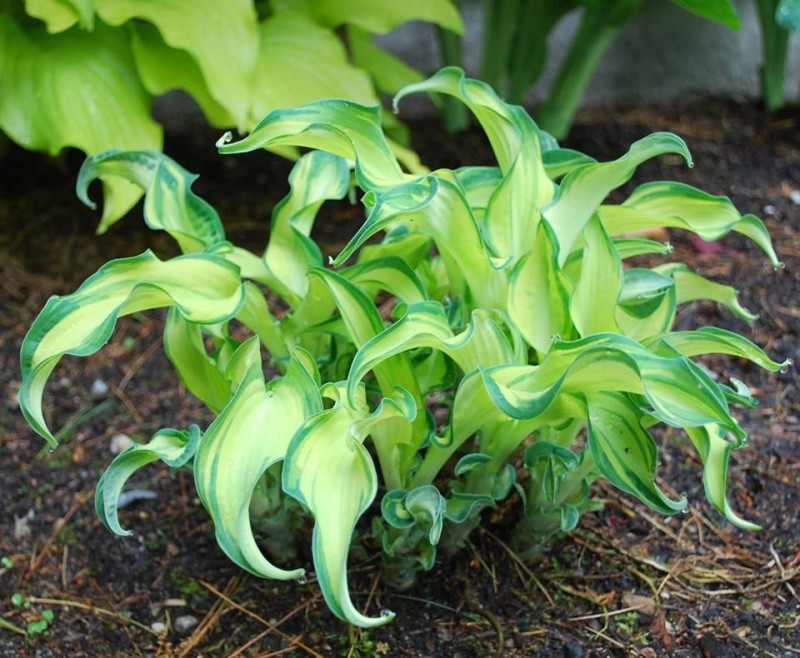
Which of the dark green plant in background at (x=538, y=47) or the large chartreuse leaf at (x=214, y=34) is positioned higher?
the large chartreuse leaf at (x=214, y=34)

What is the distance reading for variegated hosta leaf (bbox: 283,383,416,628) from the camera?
81 centimetres

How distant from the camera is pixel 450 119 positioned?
7.75ft

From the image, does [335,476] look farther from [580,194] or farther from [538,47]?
[538,47]

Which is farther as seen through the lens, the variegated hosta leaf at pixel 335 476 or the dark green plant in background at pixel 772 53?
the dark green plant in background at pixel 772 53

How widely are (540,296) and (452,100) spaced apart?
1446mm

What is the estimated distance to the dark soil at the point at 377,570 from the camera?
1.17 m

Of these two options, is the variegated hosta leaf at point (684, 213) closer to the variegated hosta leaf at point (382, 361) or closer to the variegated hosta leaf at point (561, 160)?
the variegated hosta leaf at point (561, 160)

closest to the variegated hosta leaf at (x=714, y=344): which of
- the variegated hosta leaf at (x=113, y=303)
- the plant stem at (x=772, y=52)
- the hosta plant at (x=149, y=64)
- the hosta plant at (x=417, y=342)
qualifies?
the hosta plant at (x=417, y=342)

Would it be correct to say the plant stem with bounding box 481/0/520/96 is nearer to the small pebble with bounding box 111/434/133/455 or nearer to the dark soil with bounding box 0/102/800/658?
the dark soil with bounding box 0/102/800/658

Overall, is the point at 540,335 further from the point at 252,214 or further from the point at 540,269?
the point at 252,214

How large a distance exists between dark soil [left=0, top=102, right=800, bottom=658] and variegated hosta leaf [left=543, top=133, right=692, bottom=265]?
441 mm

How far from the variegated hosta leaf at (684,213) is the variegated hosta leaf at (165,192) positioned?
48 cm

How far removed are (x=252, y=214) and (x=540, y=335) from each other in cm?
122

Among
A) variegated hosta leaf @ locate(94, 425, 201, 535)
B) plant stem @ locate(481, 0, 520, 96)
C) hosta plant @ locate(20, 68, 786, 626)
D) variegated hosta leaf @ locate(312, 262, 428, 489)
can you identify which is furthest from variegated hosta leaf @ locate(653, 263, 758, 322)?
plant stem @ locate(481, 0, 520, 96)
